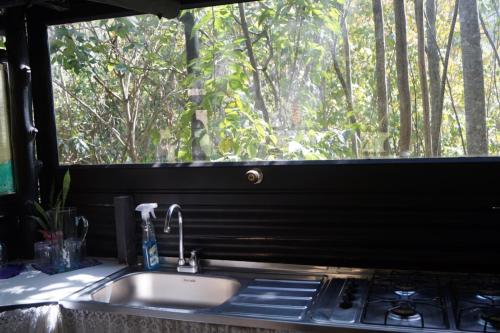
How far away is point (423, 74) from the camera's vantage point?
2.04 m

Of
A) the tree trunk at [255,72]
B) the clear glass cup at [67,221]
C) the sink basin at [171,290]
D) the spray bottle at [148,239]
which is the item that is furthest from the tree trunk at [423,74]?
the clear glass cup at [67,221]

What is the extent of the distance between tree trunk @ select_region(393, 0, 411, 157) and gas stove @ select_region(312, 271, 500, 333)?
0.50m

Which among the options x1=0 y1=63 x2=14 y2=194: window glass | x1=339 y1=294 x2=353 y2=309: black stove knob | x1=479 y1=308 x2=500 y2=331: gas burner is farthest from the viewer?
x1=0 y1=63 x2=14 y2=194: window glass

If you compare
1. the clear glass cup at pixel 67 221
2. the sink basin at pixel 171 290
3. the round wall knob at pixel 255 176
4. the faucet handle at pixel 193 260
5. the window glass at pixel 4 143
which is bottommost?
the sink basin at pixel 171 290

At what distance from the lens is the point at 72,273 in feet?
7.36

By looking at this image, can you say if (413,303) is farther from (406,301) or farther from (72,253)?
(72,253)

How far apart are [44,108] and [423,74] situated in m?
1.78

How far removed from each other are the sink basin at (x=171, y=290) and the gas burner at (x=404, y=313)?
663 millimetres

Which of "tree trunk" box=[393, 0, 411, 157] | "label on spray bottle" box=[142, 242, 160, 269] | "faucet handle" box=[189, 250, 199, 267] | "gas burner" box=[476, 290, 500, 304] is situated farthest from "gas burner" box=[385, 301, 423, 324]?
"label on spray bottle" box=[142, 242, 160, 269]

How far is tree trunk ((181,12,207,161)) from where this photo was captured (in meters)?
2.34

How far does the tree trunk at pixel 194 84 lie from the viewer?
2.34m

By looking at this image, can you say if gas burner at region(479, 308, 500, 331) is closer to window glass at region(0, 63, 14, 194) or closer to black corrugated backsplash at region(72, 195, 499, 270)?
black corrugated backsplash at region(72, 195, 499, 270)

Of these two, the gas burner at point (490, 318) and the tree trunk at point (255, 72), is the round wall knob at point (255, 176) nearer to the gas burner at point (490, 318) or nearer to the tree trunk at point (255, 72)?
the tree trunk at point (255, 72)

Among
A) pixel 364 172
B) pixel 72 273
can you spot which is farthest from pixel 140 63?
pixel 364 172
